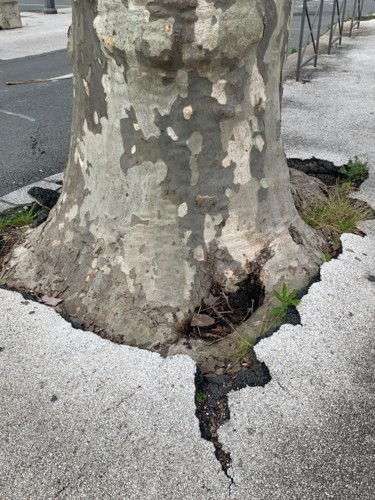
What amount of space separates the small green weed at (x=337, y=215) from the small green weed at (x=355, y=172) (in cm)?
45

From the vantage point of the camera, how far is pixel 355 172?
3.47 meters

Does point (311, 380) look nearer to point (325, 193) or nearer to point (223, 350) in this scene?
point (223, 350)

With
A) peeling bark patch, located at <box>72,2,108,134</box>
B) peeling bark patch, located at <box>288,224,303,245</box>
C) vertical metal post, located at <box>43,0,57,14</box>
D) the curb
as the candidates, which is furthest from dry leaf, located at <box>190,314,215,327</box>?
vertical metal post, located at <box>43,0,57,14</box>

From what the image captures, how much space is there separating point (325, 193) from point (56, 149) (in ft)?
8.10

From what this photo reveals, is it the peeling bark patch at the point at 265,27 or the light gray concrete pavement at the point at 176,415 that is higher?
the peeling bark patch at the point at 265,27

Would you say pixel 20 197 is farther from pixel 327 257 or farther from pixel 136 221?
pixel 327 257

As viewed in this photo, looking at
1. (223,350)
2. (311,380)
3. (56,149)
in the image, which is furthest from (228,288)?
(56,149)

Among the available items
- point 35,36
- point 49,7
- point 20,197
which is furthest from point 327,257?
point 49,7

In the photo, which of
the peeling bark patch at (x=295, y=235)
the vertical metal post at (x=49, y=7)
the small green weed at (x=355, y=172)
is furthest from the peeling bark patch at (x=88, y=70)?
the vertical metal post at (x=49, y=7)

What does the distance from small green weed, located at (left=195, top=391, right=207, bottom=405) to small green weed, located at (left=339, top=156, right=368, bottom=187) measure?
6.94 ft

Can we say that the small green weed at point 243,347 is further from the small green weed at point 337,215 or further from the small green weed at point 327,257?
the small green weed at point 337,215

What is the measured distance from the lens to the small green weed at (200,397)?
1.84 metres

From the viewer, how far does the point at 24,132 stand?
4977 mm

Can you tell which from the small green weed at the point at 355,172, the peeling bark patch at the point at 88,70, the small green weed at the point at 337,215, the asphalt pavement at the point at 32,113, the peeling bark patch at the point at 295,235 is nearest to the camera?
the peeling bark patch at the point at 88,70
